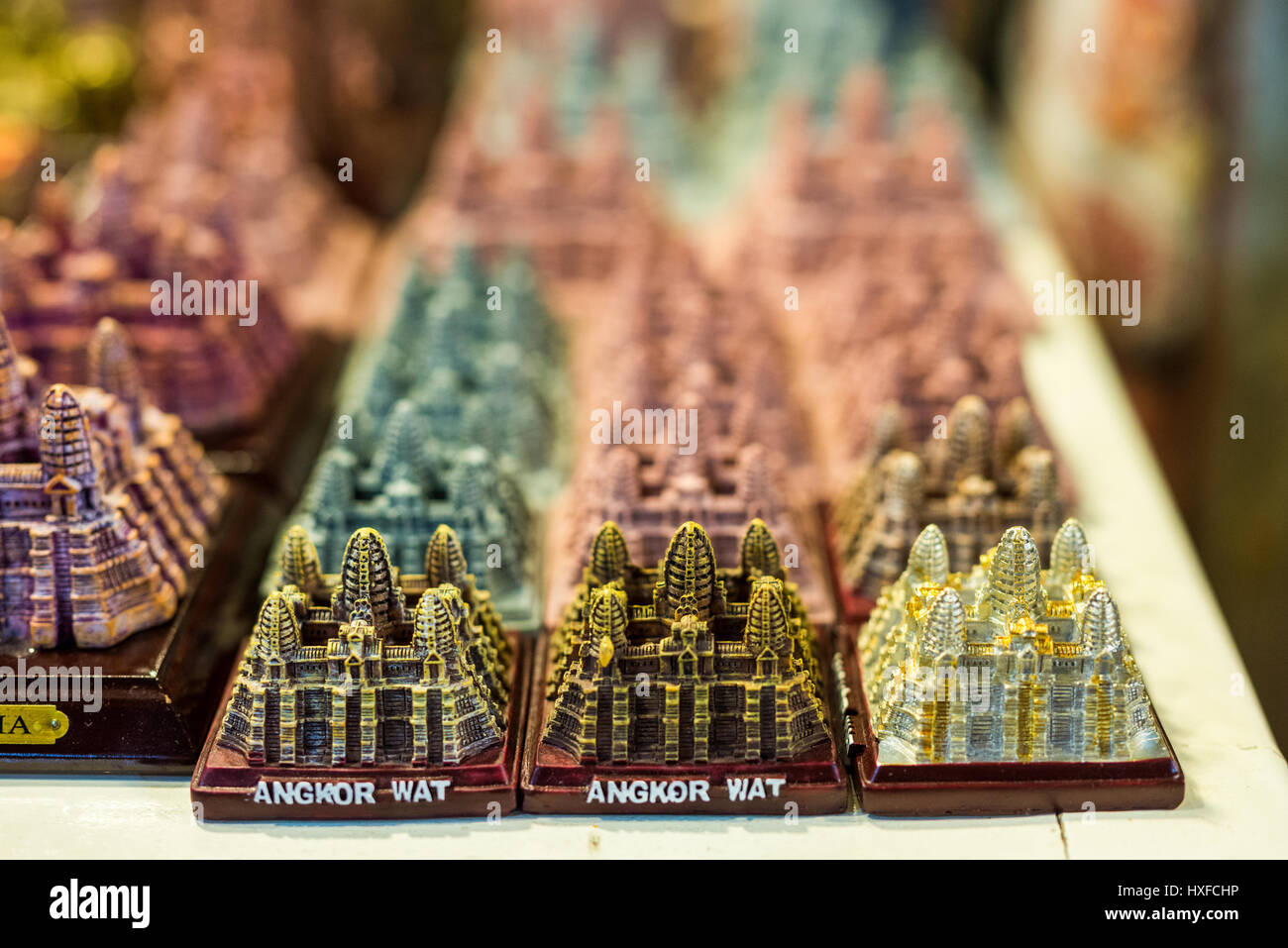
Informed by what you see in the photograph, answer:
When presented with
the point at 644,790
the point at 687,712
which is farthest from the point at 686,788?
the point at 687,712

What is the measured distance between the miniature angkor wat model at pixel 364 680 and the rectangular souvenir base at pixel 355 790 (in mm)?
43

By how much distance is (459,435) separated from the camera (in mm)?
6445

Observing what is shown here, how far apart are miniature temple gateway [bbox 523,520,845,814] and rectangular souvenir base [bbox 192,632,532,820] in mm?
134

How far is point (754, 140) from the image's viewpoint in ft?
34.8

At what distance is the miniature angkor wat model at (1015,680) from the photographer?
4855mm

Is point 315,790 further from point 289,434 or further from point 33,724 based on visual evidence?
point 289,434

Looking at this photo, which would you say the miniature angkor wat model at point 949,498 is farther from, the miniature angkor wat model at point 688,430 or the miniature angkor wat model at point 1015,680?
the miniature angkor wat model at point 1015,680

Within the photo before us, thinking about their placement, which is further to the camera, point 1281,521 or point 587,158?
point 587,158

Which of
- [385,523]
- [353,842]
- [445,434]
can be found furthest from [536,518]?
[353,842]

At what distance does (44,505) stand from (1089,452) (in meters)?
4.73

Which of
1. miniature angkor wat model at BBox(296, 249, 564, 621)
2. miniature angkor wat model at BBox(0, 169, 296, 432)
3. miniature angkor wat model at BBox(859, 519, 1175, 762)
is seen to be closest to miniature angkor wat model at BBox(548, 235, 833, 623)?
miniature angkor wat model at BBox(296, 249, 564, 621)

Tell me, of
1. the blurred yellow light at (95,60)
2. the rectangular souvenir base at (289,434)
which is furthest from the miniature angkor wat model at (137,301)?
the blurred yellow light at (95,60)

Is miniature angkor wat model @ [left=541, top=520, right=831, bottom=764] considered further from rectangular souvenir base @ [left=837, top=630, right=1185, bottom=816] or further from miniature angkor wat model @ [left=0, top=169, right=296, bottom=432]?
miniature angkor wat model @ [left=0, top=169, right=296, bottom=432]

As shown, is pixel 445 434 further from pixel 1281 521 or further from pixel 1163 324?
pixel 1163 324
